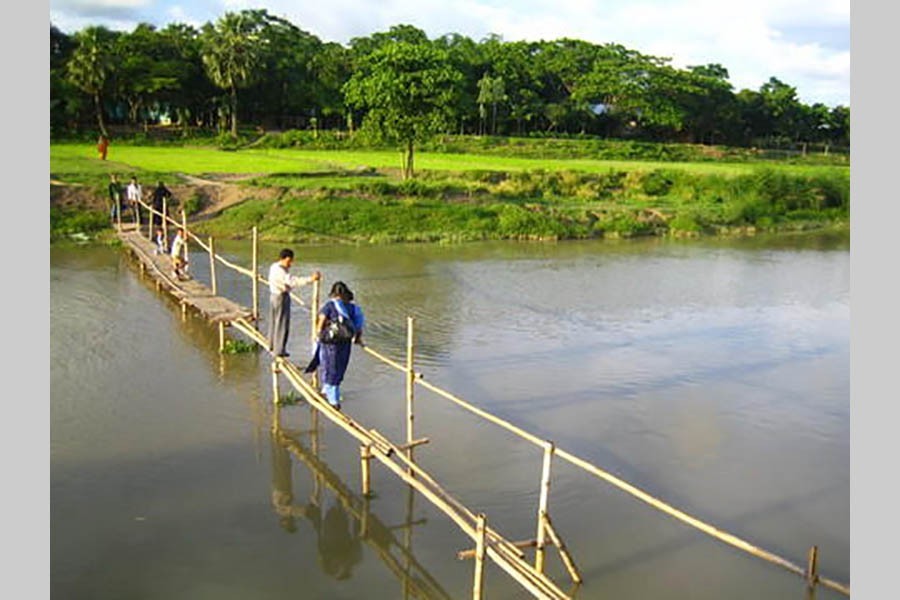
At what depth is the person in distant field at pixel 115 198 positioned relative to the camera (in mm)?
20359

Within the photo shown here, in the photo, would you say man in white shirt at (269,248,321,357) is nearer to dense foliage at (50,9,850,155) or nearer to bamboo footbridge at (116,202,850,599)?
bamboo footbridge at (116,202,850,599)

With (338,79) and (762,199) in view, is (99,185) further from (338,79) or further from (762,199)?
(338,79)

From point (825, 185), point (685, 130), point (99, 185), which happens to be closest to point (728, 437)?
point (99, 185)

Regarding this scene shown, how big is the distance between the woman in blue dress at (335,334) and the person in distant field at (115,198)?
1413 cm

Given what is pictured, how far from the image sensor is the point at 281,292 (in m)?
9.20

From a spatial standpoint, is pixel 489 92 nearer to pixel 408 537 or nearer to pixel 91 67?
pixel 91 67

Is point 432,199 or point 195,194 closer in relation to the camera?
point 195,194

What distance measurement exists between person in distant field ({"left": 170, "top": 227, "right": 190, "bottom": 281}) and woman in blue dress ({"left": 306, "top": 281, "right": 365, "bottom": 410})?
7.14 metres

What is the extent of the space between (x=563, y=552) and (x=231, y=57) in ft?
139

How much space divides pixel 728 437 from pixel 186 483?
5877 mm

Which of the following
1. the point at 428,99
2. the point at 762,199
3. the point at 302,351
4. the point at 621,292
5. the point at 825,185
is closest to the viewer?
the point at 302,351

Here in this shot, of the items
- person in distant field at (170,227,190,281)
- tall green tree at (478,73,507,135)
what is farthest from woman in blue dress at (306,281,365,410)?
tall green tree at (478,73,507,135)

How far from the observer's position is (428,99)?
84.0 ft

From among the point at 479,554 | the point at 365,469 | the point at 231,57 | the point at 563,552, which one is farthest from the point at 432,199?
the point at 231,57
